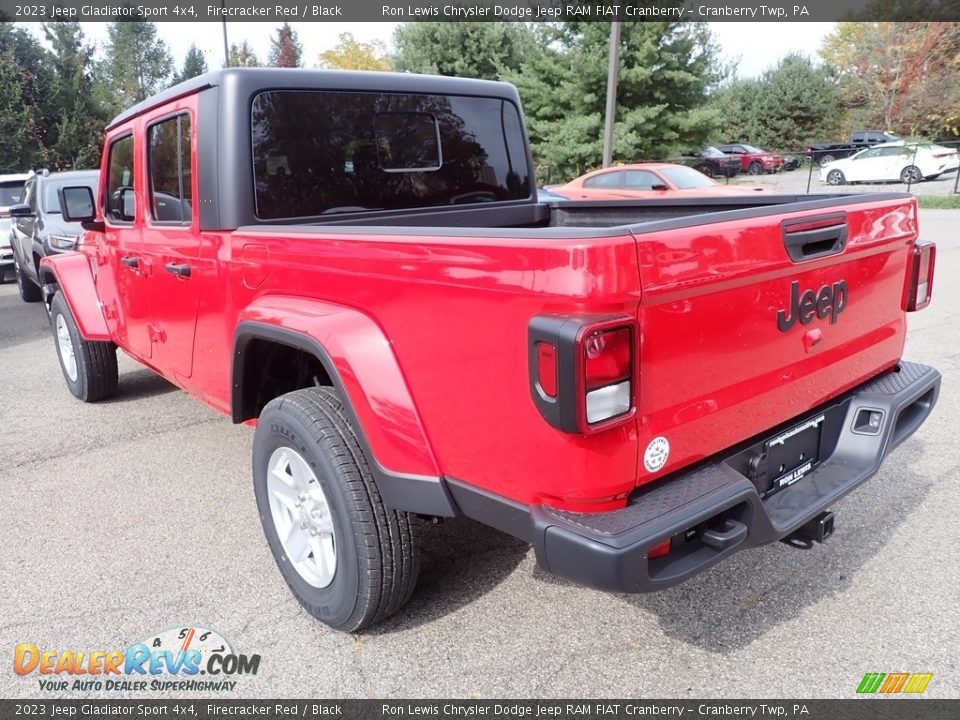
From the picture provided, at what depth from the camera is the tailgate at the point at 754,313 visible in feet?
6.23

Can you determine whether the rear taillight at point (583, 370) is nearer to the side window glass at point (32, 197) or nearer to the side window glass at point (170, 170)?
the side window glass at point (170, 170)

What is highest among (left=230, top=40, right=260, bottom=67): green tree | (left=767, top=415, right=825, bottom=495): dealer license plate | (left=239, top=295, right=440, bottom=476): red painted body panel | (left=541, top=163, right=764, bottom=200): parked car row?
(left=230, top=40, right=260, bottom=67): green tree

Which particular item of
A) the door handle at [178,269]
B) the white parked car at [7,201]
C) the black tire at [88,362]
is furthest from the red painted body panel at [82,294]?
the white parked car at [7,201]

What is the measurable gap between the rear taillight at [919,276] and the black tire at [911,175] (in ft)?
84.5

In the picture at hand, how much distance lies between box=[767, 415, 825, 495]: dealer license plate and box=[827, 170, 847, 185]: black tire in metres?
26.6

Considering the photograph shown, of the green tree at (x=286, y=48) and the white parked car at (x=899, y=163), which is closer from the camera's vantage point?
the white parked car at (x=899, y=163)

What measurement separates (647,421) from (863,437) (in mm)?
1189

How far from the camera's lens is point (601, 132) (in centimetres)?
2569

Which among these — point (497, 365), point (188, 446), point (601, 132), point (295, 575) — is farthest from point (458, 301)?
point (601, 132)

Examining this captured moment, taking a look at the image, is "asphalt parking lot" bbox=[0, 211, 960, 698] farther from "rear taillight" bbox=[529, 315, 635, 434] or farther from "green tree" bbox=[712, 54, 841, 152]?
"green tree" bbox=[712, 54, 841, 152]

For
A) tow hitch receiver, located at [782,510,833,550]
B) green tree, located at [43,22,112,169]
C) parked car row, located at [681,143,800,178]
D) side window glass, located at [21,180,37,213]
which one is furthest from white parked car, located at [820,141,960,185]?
green tree, located at [43,22,112,169]

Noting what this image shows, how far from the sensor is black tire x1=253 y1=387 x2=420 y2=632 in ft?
7.80

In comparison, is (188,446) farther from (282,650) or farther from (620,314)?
(620,314)

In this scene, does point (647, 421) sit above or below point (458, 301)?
below
